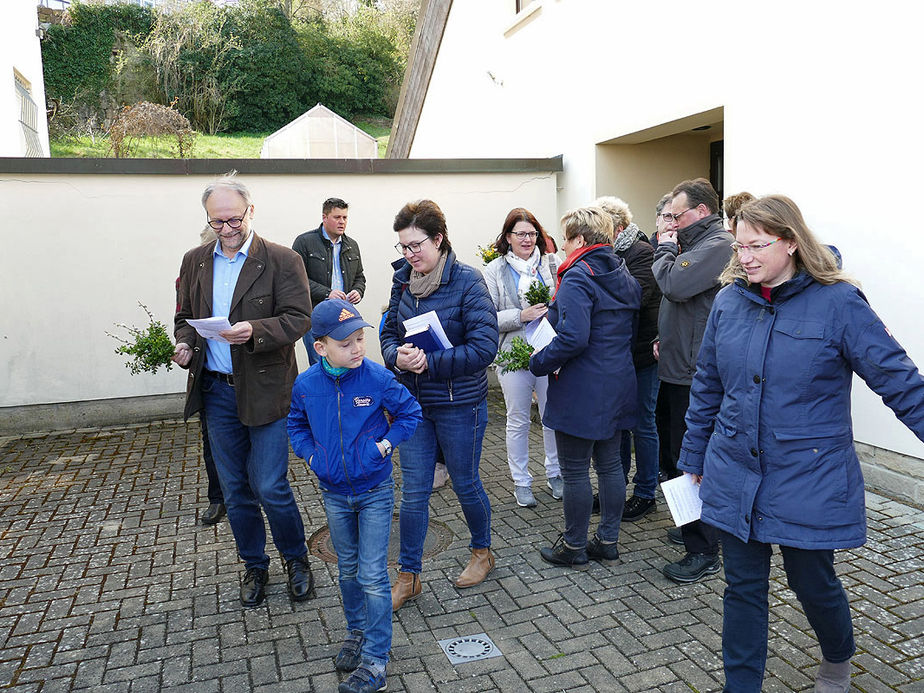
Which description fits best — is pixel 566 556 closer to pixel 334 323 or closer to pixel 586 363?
pixel 586 363

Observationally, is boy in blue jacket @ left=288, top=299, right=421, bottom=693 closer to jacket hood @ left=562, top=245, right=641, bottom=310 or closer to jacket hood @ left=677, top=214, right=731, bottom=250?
jacket hood @ left=562, top=245, right=641, bottom=310

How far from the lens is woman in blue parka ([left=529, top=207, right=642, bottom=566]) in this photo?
13.9ft

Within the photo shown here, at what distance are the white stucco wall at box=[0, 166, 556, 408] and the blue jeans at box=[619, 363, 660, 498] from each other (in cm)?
428

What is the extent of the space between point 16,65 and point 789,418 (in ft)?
53.9

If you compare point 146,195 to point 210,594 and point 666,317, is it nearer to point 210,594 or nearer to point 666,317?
point 210,594

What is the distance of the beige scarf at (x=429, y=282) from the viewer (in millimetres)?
3957

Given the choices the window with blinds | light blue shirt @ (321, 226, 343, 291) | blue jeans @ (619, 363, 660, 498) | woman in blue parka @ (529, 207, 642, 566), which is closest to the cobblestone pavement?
blue jeans @ (619, 363, 660, 498)

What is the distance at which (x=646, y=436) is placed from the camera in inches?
199

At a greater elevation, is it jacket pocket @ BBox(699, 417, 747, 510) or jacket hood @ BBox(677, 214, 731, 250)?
jacket hood @ BBox(677, 214, 731, 250)

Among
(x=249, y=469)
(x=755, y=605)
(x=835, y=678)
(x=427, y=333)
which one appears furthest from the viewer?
(x=249, y=469)

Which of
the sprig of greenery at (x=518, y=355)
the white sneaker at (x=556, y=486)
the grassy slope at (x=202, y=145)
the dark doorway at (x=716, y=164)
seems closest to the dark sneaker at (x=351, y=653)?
the sprig of greenery at (x=518, y=355)

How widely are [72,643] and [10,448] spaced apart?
4.41m

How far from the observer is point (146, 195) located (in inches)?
315

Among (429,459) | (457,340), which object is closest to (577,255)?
(457,340)
